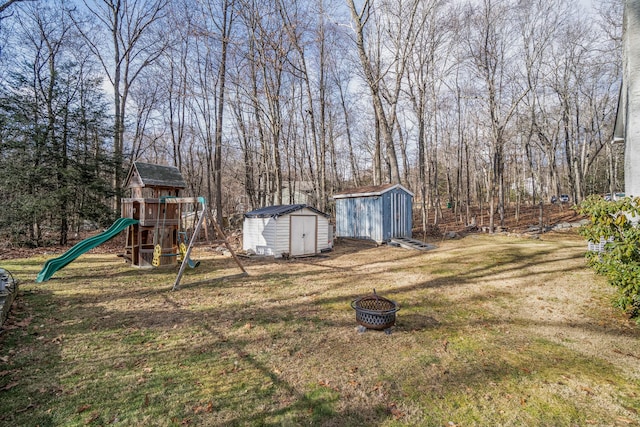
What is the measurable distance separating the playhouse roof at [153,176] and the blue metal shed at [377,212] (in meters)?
9.52

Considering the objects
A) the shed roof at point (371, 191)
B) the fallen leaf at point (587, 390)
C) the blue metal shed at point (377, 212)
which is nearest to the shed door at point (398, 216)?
the blue metal shed at point (377, 212)

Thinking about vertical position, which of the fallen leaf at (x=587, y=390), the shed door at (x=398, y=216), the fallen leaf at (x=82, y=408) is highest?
the shed door at (x=398, y=216)

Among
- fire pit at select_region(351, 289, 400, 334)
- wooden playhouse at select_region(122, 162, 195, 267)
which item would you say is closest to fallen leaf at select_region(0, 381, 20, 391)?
fire pit at select_region(351, 289, 400, 334)

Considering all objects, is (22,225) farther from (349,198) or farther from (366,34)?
(366,34)

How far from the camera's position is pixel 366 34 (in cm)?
1852

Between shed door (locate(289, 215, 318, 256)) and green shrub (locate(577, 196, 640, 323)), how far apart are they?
31.4ft

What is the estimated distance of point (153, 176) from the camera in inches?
397

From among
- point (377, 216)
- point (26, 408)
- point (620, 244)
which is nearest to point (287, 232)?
point (377, 216)

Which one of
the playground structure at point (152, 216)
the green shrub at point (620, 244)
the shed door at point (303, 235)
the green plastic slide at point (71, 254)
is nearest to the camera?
the green shrub at point (620, 244)

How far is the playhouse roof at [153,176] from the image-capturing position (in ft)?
32.1

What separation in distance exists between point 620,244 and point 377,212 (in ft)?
36.2

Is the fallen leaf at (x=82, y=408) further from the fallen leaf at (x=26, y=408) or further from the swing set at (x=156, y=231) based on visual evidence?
the swing set at (x=156, y=231)

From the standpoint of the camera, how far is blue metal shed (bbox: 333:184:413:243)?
15477mm

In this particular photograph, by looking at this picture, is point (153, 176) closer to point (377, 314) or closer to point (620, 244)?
point (377, 314)
